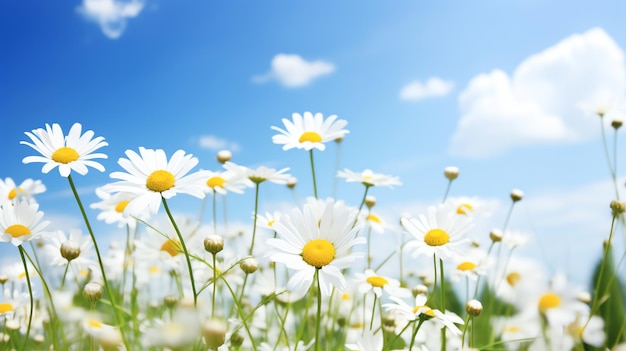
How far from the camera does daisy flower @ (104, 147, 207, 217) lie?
4.79 ft

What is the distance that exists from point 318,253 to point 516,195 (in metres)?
1.61

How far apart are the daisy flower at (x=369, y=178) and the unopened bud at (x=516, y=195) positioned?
798mm

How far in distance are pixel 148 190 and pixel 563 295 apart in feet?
3.10

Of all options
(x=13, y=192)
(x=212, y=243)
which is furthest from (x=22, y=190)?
(x=212, y=243)

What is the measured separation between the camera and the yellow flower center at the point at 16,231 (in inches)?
66.3

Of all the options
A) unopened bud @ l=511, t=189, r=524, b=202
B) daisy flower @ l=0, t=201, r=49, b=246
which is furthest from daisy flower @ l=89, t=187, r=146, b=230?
unopened bud @ l=511, t=189, r=524, b=202

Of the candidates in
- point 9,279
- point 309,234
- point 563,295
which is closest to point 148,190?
point 309,234

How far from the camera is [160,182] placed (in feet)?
4.97

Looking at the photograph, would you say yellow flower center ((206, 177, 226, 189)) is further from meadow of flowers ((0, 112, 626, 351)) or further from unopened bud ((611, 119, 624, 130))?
unopened bud ((611, 119, 624, 130))

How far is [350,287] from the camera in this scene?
9.14 feet

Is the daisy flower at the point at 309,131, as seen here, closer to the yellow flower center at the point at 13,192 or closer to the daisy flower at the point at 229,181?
the daisy flower at the point at 229,181

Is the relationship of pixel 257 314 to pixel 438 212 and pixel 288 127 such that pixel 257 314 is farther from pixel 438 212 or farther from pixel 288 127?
pixel 438 212

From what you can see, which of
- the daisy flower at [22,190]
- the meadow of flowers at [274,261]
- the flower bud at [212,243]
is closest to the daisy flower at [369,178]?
the meadow of flowers at [274,261]

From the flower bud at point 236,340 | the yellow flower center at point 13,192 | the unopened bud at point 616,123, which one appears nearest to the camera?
the flower bud at point 236,340
